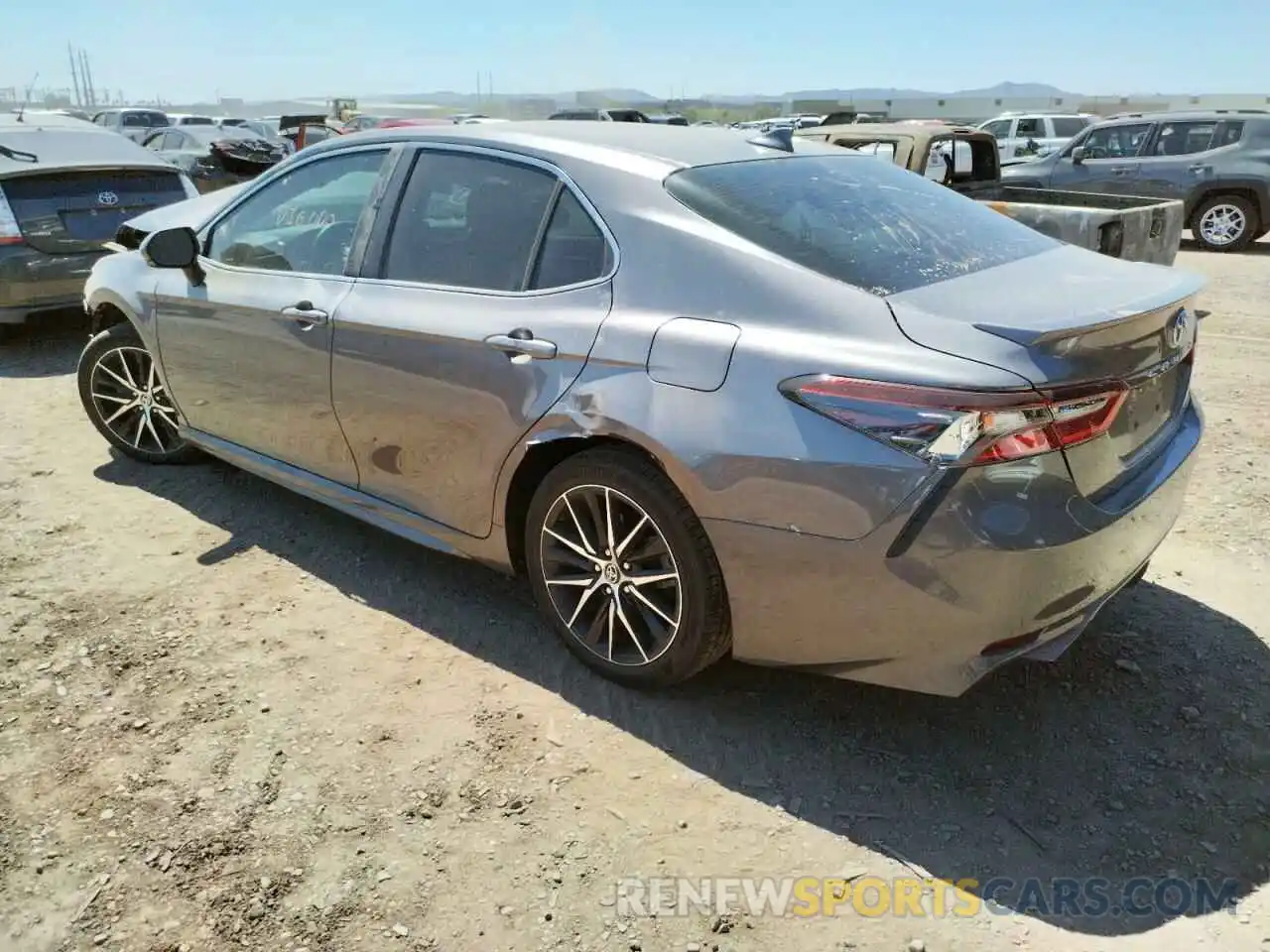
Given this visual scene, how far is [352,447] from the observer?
3.59 metres

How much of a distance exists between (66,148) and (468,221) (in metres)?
5.54

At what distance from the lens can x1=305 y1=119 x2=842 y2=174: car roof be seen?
3045mm

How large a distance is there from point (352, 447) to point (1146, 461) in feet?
8.52

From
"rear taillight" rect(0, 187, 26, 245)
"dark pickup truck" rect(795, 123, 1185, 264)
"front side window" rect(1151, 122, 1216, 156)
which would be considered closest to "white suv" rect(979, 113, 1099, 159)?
"front side window" rect(1151, 122, 1216, 156)

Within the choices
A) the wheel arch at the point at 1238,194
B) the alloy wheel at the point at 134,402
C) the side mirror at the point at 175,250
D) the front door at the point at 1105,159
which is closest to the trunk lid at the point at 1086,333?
the side mirror at the point at 175,250

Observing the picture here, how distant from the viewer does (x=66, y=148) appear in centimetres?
719

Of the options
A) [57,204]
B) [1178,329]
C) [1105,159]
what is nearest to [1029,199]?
[1178,329]

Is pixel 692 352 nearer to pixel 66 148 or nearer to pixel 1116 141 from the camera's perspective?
pixel 66 148

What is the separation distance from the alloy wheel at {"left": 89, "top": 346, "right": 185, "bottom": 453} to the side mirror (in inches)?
28.9

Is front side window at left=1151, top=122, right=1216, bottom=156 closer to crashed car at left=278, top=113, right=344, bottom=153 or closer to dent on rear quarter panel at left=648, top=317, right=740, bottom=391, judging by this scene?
crashed car at left=278, top=113, right=344, bottom=153

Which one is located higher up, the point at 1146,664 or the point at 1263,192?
the point at 1263,192

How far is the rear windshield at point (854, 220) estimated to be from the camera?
105 inches

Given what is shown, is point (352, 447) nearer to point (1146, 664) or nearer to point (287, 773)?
point (287, 773)

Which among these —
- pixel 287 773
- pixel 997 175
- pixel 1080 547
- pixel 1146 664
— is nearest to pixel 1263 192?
pixel 997 175
